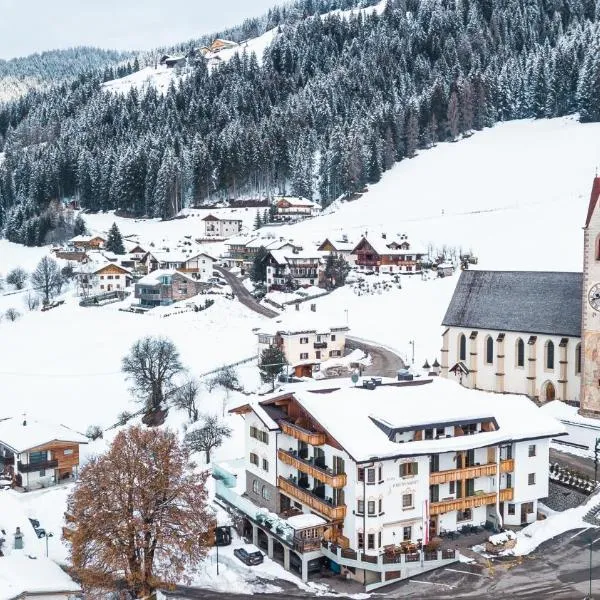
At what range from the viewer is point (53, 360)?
252 ft

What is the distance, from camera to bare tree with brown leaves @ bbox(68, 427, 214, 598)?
2988 centimetres

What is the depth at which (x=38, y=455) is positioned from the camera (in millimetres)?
Result: 49312

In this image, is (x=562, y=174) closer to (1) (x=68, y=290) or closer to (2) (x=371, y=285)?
(2) (x=371, y=285)

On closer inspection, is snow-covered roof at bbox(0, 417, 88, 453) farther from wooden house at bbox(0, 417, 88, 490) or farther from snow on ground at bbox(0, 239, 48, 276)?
snow on ground at bbox(0, 239, 48, 276)

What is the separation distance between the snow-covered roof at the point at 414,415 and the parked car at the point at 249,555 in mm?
6112

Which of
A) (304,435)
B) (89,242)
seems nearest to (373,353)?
(304,435)

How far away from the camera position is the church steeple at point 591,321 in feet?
158

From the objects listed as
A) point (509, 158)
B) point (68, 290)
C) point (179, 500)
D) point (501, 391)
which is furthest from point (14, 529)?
point (509, 158)

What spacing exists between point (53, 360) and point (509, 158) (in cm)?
8702

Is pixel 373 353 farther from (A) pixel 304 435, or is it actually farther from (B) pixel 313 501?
(B) pixel 313 501

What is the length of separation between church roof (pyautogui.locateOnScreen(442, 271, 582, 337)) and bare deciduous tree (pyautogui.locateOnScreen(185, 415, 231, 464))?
18.0 meters

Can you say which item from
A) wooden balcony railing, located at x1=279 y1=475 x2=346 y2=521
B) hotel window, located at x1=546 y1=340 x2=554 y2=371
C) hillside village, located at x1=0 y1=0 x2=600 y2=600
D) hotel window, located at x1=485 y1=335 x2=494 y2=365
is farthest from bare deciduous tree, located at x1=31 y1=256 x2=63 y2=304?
wooden balcony railing, located at x1=279 y1=475 x2=346 y2=521

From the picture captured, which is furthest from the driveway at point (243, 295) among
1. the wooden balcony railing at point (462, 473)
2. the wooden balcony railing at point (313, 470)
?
the wooden balcony railing at point (462, 473)

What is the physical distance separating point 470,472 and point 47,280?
259 feet
